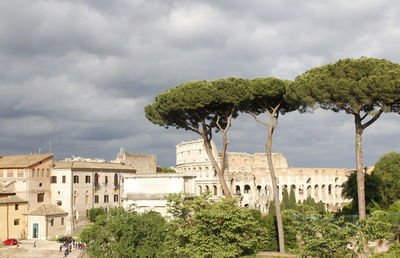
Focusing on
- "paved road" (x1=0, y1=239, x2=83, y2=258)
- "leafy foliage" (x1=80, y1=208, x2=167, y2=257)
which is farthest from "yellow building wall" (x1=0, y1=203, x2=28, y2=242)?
"leafy foliage" (x1=80, y1=208, x2=167, y2=257)

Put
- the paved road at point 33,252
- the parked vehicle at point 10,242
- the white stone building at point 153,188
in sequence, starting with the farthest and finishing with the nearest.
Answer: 1. the parked vehicle at point 10,242
2. the paved road at point 33,252
3. the white stone building at point 153,188

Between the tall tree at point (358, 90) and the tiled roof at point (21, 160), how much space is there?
31585 millimetres

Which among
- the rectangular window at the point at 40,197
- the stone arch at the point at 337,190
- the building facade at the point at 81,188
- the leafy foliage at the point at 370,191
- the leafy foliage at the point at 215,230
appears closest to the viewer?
the leafy foliage at the point at 215,230

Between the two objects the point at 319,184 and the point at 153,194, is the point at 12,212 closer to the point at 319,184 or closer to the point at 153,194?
the point at 153,194

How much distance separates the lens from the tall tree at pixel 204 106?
24531 millimetres

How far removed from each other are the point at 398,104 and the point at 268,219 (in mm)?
12105

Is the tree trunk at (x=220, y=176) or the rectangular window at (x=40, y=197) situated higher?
the tree trunk at (x=220, y=176)

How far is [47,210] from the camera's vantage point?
39.4 metres

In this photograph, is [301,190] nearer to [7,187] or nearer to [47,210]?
[47,210]

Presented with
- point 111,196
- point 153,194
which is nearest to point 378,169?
point 153,194

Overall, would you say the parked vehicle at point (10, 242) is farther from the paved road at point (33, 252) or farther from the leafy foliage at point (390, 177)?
the leafy foliage at point (390, 177)

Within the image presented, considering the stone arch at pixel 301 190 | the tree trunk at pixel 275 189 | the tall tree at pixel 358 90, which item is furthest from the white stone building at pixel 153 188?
the stone arch at pixel 301 190

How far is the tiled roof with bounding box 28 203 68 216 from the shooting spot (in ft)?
127

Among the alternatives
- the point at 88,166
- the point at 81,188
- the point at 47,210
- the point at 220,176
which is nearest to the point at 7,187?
the point at 47,210
